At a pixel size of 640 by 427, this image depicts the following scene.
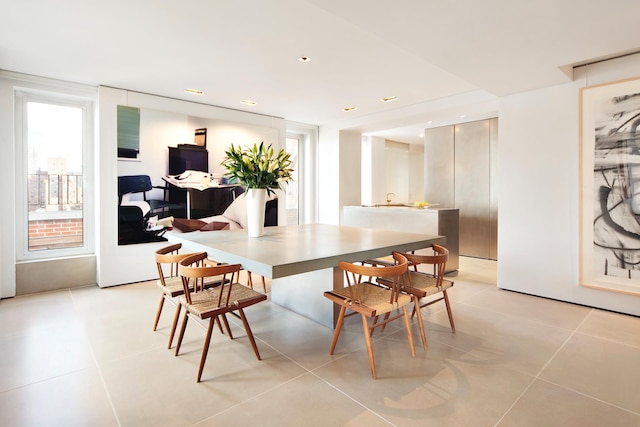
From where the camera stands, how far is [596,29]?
2473 millimetres

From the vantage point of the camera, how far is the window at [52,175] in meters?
4.09

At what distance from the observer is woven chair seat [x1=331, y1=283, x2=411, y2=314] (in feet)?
7.23

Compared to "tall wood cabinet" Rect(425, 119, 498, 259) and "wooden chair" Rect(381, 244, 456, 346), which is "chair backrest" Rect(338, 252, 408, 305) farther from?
"tall wood cabinet" Rect(425, 119, 498, 259)

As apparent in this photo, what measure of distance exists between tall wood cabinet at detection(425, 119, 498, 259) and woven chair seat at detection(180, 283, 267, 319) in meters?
5.09

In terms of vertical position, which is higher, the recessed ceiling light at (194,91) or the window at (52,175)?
the recessed ceiling light at (194,91)

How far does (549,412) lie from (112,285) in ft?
15.9

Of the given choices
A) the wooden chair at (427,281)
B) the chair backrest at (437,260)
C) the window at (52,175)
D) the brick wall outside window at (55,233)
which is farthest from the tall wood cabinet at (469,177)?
the brick wall outside window at (55,233)

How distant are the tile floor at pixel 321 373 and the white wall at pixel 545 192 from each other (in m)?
0.43

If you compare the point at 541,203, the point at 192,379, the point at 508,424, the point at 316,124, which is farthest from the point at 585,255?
the point at 316,124

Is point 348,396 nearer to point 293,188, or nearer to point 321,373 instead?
point 321,373

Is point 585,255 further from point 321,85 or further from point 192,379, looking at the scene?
point 192,379

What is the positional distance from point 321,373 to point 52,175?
439 cm

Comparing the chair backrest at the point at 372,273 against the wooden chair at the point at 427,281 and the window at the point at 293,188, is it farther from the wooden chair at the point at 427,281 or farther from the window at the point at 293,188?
the window at the point at 293,188

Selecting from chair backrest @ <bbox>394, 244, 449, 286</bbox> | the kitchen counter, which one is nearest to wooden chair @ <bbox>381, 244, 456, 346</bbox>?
chair backrest @ <bbox>394, 244, 449, 286</bbox>
